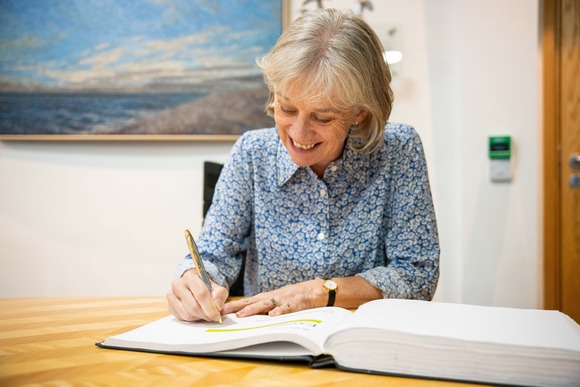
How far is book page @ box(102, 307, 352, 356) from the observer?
786 mm

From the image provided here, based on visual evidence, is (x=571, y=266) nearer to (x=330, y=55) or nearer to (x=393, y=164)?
(x=393, y=164)

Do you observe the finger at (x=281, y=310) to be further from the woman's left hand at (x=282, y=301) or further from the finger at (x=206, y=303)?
the finger at (x=206, y=303)

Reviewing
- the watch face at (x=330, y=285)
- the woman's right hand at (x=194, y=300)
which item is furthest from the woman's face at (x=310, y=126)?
the woman's right hand at (x=194, y=300)

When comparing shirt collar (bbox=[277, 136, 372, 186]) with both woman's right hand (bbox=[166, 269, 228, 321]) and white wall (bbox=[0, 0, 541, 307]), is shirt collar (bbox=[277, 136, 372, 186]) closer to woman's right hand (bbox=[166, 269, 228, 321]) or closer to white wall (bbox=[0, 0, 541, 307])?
woman's right hand (bbox=[166, 269, 228, 321])

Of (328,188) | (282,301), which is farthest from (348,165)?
(282,301)

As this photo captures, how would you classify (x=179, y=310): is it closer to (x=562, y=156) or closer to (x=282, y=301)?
(x=282, y=301)

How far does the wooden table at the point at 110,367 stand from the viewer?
70cm

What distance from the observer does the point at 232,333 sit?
864 millimetres

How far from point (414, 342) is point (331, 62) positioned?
68cm

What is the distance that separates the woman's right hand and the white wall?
173 cm

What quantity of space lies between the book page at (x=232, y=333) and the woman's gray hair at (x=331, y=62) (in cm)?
49

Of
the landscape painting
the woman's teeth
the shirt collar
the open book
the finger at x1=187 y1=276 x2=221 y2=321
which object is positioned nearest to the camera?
the open book

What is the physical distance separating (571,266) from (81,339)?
2517mm

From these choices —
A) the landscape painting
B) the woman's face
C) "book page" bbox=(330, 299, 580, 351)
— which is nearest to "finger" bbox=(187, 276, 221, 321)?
"book page" bbox=(330, 299, 580, 351)
